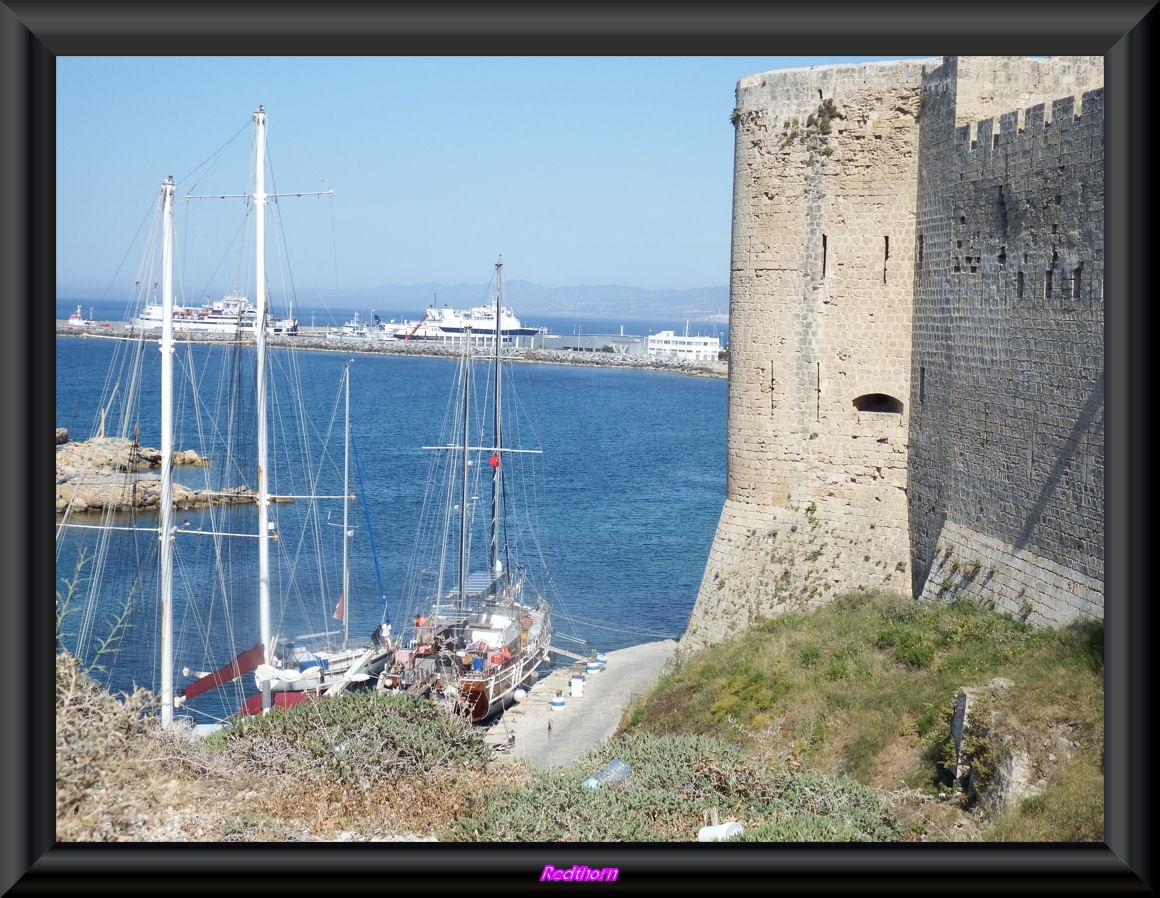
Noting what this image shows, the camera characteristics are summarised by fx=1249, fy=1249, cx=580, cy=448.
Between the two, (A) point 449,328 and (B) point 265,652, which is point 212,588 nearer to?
(B) point 265,652

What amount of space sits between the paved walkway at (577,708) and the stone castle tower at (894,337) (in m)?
3.56

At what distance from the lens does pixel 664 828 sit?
22.5 ft

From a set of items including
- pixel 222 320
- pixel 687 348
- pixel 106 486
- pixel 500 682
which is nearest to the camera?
pixel 500 682

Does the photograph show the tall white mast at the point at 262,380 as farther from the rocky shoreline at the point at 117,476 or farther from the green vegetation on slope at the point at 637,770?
the green vegetation on slope at the point at 637,770

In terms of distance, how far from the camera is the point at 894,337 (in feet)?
49.0

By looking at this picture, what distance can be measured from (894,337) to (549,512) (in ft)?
108

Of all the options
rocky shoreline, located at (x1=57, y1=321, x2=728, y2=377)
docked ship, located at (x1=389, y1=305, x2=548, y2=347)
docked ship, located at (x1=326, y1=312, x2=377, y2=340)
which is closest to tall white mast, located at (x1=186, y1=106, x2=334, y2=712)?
rocky shoreline, located at (x1=57, y1=321, x2=728, y2=377)

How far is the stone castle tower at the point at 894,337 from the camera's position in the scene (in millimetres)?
11703
